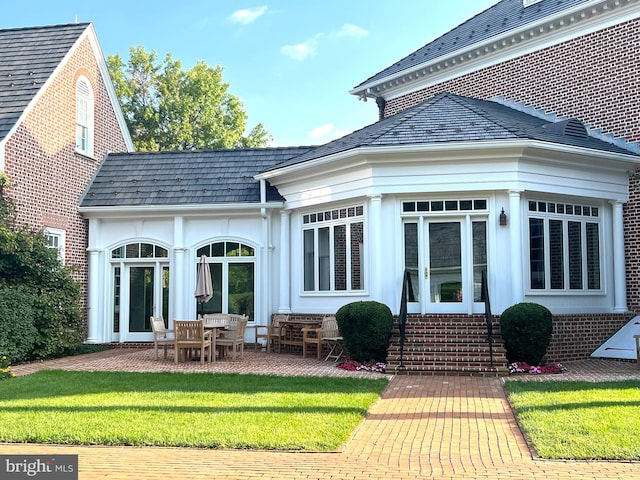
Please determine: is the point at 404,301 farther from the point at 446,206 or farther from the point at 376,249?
the point at 446,206

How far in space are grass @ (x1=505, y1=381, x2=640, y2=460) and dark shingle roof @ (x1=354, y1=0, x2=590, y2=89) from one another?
32.4ft

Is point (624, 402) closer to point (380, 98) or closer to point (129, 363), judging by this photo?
point (129, 363)

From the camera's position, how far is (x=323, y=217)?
50.7 feet

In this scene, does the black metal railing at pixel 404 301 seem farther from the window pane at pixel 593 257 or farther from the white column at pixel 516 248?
the window pane at pixel 593 257

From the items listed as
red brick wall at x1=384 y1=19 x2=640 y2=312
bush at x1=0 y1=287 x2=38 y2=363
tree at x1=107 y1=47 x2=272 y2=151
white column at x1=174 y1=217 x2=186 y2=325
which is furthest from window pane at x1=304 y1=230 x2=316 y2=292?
tree at x1=107 y1=47 x2=272 y2=151

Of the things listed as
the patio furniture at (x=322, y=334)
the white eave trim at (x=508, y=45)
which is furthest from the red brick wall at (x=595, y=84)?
the patio furniture at (x=322, y=334)

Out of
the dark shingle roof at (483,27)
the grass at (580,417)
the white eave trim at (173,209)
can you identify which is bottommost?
the grass at (580,417)

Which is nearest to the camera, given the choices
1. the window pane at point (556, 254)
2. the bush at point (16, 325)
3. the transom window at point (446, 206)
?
the bush at point (16, 325)

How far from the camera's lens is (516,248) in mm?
13250

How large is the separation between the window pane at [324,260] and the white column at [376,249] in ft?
5.30

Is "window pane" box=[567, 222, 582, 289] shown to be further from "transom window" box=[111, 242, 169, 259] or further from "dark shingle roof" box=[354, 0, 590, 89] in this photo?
"transom window" box=[111, 242, 169, 259]

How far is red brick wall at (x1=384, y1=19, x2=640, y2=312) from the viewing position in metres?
15.0

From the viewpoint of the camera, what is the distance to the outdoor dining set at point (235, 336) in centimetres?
1327

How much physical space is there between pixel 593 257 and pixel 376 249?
4.92 meters
